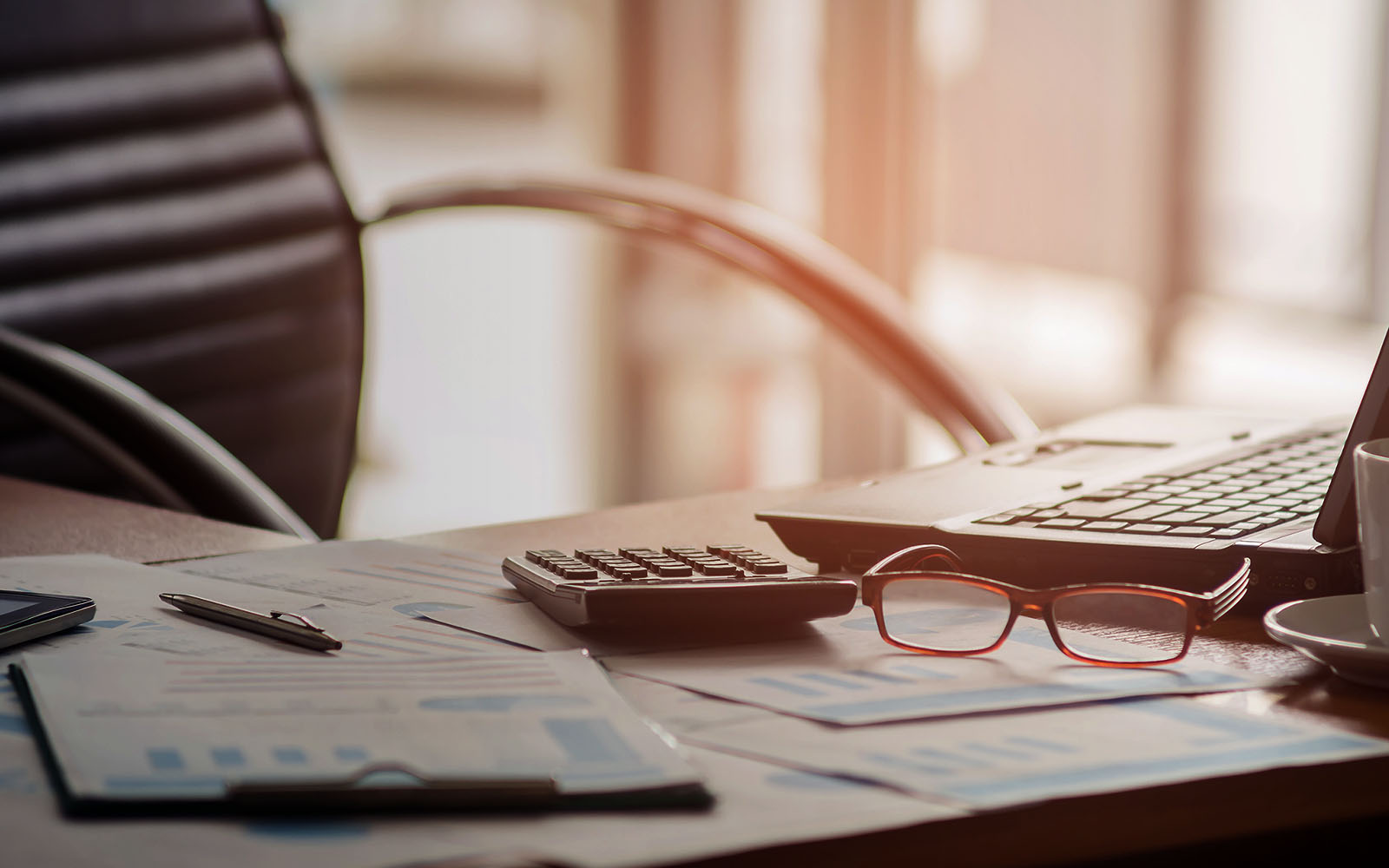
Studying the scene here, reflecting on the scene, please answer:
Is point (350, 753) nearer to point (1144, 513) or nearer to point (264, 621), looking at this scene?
point (264, 621)

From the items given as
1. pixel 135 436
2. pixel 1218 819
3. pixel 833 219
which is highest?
pixel 833 219

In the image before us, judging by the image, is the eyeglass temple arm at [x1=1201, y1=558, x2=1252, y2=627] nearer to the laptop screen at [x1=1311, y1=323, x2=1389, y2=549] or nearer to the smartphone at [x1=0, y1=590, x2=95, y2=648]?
the laptop screen at [x1=1311, y1=323, x2=1389, y2=549]

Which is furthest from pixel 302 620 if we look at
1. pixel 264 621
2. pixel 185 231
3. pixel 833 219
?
pixel 833 219

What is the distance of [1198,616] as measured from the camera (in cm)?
49

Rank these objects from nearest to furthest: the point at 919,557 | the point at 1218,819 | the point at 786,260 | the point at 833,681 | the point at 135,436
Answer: the point at 1218,819 < the point at 833,681 < the point at 919,557 < the point at 135,436 < the point at 786,260

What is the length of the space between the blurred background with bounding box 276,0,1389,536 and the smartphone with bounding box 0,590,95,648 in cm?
194

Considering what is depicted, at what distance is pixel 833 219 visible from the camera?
294 centimetres

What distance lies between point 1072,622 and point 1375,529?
11 centimetres

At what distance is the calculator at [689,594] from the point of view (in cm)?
52

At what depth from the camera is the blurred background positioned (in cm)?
246

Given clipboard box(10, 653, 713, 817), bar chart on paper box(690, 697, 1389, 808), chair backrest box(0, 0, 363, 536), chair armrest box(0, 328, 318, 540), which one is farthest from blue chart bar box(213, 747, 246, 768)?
chair backrest box(0, 0, 363, 536)

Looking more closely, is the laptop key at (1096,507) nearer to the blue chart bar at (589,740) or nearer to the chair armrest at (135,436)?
the blue chart bar at (589,740)

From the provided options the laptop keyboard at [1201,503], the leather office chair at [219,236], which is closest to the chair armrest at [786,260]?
the leather office chair at [219,236]

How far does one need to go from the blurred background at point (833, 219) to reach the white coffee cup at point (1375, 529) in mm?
2084
